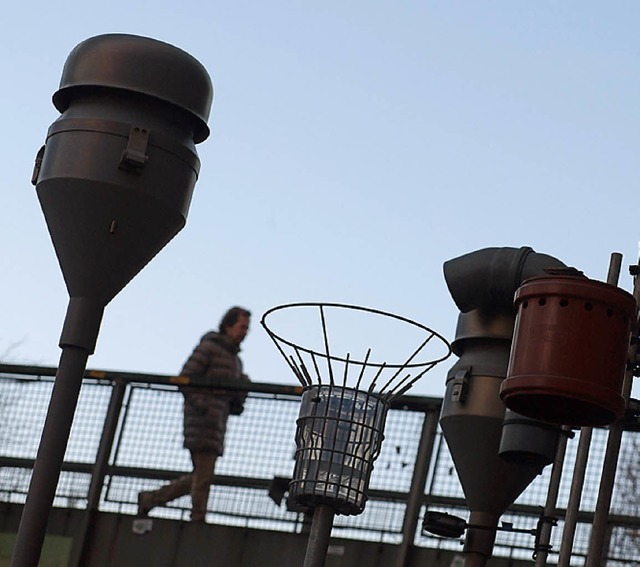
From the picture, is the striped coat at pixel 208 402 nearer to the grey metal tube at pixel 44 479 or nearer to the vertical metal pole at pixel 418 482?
the vertical metal pole at pixel 418 482

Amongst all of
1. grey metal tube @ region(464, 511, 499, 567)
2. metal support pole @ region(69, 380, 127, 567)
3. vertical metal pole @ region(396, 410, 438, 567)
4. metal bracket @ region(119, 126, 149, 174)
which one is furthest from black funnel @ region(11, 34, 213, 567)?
metal support pole @ region(69, 380, 127, 567)

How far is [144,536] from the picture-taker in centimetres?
999

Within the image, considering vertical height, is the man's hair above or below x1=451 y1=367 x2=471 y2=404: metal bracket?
above

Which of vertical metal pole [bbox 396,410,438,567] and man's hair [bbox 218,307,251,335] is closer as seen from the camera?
vertical metal pole [bbox 396,410,438,567]

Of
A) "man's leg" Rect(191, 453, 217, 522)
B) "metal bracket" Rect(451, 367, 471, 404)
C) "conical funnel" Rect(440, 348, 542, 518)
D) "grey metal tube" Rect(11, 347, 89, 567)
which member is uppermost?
"metal bracket" Rect(451, 367, 471, 404)

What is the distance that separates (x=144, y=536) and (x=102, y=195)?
3658 millimetres

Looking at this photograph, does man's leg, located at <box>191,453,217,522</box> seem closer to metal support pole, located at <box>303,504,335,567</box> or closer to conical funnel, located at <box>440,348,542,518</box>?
conical funnel, located at <box>440,348,542,518</box>

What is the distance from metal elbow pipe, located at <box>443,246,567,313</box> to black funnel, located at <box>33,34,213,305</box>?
185cm

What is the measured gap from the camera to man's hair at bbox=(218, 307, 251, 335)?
11.3 meters

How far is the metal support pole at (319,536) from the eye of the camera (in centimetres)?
669

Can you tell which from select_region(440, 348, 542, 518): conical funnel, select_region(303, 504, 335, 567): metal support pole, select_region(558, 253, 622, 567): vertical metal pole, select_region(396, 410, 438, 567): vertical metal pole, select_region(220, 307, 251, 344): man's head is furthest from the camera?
select_region(220, 307, 251, 344): man's head

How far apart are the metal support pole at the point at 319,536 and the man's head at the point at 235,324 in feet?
14.9

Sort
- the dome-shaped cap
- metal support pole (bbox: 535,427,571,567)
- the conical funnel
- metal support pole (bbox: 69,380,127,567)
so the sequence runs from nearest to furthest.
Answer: the dome-shaped cap
metal support pole (bbox: 535,427,571,567)
the conical funnel
metal support pole (bbox: 69,380,127,567)

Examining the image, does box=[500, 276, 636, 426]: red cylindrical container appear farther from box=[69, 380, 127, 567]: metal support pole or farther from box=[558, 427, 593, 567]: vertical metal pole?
box=[69, 380, 127, 567]: metal support pole
